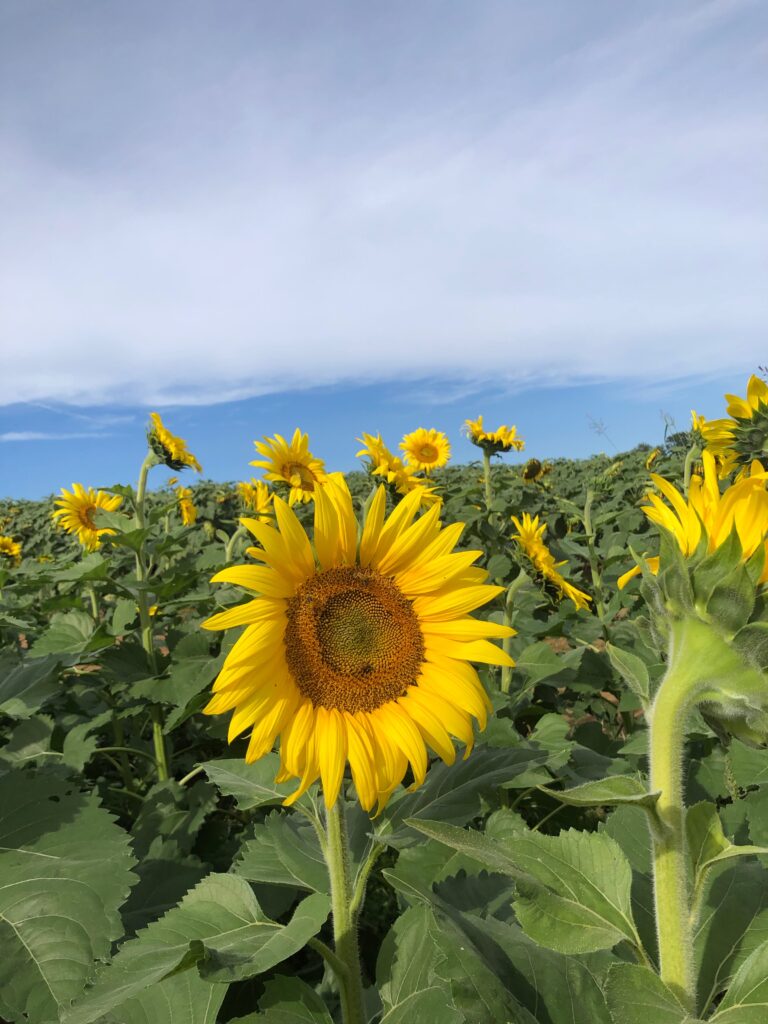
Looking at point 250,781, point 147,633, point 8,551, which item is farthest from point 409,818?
point 8,551

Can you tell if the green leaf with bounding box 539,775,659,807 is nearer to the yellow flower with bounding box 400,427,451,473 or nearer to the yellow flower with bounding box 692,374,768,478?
the yellow flower with bounding box 692,374,768,478

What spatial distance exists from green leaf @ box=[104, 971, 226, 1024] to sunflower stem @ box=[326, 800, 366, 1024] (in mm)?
257

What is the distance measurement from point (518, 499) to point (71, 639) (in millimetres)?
6762

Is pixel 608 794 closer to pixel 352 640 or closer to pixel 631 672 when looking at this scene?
pixel 631 672

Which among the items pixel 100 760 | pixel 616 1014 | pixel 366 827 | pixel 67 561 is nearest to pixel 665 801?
pixel 616 1014

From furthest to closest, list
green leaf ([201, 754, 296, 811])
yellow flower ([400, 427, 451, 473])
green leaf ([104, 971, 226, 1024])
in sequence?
1. yellow flower ([400, 427, 451, 473])
2. green leaf ([201, 754, 296, 811])
3. green leaf ([104, 971, 226, 1024])

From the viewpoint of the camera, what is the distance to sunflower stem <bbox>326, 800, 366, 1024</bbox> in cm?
150

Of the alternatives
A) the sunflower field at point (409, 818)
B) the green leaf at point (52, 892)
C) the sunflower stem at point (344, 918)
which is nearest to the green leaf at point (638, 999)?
the sunflower field at point (409, 818)

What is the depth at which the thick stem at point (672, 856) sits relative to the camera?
1008 millimetres

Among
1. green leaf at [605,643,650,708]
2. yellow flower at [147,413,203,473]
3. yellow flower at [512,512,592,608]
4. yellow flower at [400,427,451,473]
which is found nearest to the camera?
green leaf at [605,643,650,708]

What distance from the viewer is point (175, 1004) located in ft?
4.75

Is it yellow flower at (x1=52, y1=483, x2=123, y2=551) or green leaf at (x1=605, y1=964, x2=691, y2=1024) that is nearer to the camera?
green leaf at (x1=605, y1=964, x2=691, y2=1024)

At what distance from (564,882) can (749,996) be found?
0.26m

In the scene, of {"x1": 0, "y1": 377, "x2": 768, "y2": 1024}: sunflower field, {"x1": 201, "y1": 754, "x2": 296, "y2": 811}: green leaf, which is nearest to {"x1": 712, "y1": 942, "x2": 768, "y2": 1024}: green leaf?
{"x1": 0, "y1": 377, "x2": 768, "y2": 1024}: sunflower field
